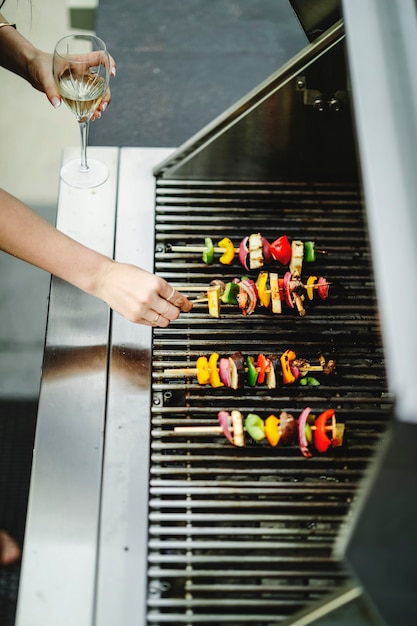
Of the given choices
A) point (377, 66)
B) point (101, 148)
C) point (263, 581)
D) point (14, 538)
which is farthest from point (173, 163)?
point (14, 538)

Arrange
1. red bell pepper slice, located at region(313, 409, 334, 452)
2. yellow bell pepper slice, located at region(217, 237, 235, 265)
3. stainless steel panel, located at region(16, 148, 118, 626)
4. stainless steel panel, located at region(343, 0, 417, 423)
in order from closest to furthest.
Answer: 1. stainless steel panel, located at region(343, 0, 417, 423)
2. stainless steel panel, located at region(16, 148, 118, 626)
3. red bell pepper slice, located at region(313, 409, 334, 452)
4. yellow bell pepper slice, located at region(217, 237, 235, 265)

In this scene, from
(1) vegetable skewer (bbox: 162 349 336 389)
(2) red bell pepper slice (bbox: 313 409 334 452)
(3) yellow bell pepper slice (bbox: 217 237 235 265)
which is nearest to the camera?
(2) red bell pepper slice (bbox: 313 409 334 452)

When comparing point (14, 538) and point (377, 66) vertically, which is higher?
point (377, 66)

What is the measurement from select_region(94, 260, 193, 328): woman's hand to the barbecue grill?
109 mm

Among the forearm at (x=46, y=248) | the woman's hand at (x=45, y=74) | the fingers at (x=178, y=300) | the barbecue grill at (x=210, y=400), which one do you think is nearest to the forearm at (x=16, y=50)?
the woman's hand at (x=45, y=74)

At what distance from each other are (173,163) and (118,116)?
557 mm

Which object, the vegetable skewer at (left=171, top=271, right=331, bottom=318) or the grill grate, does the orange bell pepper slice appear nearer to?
the grill grate

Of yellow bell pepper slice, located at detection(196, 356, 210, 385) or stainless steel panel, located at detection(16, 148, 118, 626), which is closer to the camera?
stainless steel panel, located at detection(16, 148, 118, 626)

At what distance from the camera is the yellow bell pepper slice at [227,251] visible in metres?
2.01

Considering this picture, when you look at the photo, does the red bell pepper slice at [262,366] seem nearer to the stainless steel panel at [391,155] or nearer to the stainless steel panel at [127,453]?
the stainless steel panel at [127,453]

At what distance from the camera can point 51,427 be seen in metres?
1.71

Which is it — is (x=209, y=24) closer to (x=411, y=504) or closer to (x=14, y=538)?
(x=14, y=538)

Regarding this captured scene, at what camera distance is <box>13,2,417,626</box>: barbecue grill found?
1505 mm

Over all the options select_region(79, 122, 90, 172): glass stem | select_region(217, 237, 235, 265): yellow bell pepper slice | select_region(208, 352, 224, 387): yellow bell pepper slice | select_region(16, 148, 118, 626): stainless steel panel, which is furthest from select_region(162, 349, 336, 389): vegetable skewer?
select_region(79, 122, 90, 172): glass stem
